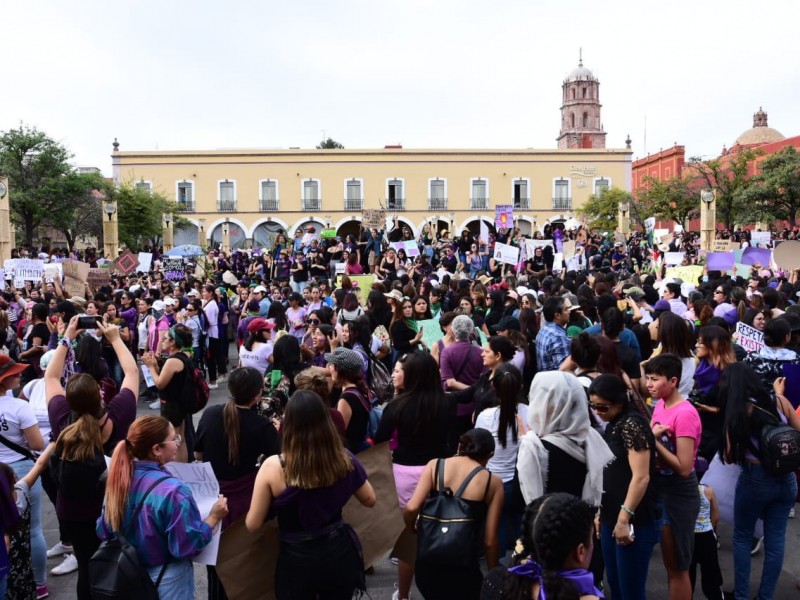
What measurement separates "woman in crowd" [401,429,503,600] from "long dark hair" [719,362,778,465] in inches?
61.2

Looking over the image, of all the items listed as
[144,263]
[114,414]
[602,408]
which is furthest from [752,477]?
[144,263]

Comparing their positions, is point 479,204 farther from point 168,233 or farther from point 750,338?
point 750,338

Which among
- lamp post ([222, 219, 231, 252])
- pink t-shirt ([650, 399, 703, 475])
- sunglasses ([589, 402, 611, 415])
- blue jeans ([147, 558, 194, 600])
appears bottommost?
blue jeans ([147, 558, 194, 600])

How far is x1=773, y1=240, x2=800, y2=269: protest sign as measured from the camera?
1209cm

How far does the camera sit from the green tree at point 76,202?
121 ft

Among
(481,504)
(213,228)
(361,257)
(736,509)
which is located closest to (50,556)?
(481,504)

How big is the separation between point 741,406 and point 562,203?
5094 centimetres

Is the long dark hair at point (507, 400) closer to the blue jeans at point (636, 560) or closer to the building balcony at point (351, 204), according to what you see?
the blue jeans at point (636, 560)

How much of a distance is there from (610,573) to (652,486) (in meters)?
0.69

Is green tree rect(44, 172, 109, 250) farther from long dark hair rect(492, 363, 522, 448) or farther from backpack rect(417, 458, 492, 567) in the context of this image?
backpack rect(417, 458, 492, 567)

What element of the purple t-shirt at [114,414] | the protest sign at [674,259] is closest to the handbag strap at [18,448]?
the purple t-shirt at [114,414]

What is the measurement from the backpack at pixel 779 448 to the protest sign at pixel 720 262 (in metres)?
9.52

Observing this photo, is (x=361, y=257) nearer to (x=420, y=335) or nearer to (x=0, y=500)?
(x=420, y=335)

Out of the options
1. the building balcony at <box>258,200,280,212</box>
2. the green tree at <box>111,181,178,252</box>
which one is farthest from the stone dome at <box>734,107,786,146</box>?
the green tree at <box>111,181,178,252</box>
